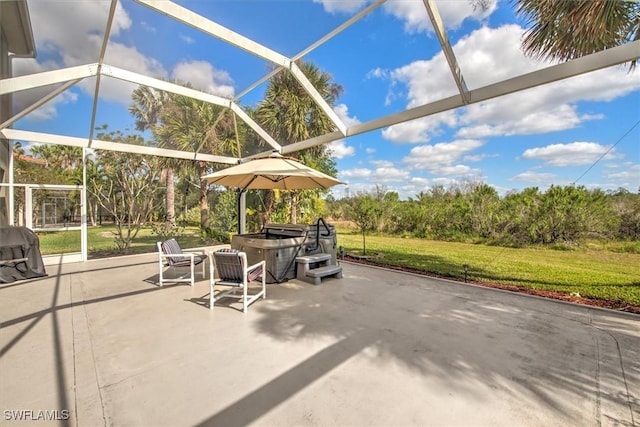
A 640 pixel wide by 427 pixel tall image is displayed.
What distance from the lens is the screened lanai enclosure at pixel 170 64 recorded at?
4.25 m

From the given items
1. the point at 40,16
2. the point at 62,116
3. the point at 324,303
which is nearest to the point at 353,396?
the point at 324,303

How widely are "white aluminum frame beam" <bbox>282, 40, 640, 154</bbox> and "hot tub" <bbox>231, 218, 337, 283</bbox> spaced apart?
2.63 metres

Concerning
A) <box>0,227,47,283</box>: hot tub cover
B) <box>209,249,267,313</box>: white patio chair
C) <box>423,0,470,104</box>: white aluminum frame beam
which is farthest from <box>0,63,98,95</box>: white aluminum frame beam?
<box>423,0,470,104</box>: white aluminum frame beam

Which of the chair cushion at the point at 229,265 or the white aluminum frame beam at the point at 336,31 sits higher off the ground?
the white aluminum frame beam at the point at 336,31

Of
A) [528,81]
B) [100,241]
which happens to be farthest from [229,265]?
[100,241]

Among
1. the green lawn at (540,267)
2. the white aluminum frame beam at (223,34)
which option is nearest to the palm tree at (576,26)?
the white aluminum frame beam at (223,34)

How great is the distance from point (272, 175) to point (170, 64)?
327 centimetres

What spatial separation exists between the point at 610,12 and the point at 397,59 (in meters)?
4.72

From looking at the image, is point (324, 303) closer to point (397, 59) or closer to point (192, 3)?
point (192, 3)

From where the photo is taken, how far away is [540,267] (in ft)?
23.8

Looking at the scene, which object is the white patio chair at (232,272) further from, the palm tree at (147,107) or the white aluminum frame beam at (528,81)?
the palm tree at (147,107)

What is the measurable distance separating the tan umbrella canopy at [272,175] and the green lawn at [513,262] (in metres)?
3.28

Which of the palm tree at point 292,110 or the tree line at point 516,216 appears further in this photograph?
the tree line at point 516,216

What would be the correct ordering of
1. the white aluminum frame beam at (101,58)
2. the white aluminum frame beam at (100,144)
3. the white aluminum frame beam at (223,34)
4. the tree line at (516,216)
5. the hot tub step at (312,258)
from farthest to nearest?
the tree line at (516,216), the white aluminum frame beam at (100,144), the hot tub step at (312,258), the white aluminum frame beam at (101,58), the white aluminum frame beam at (223,34)
